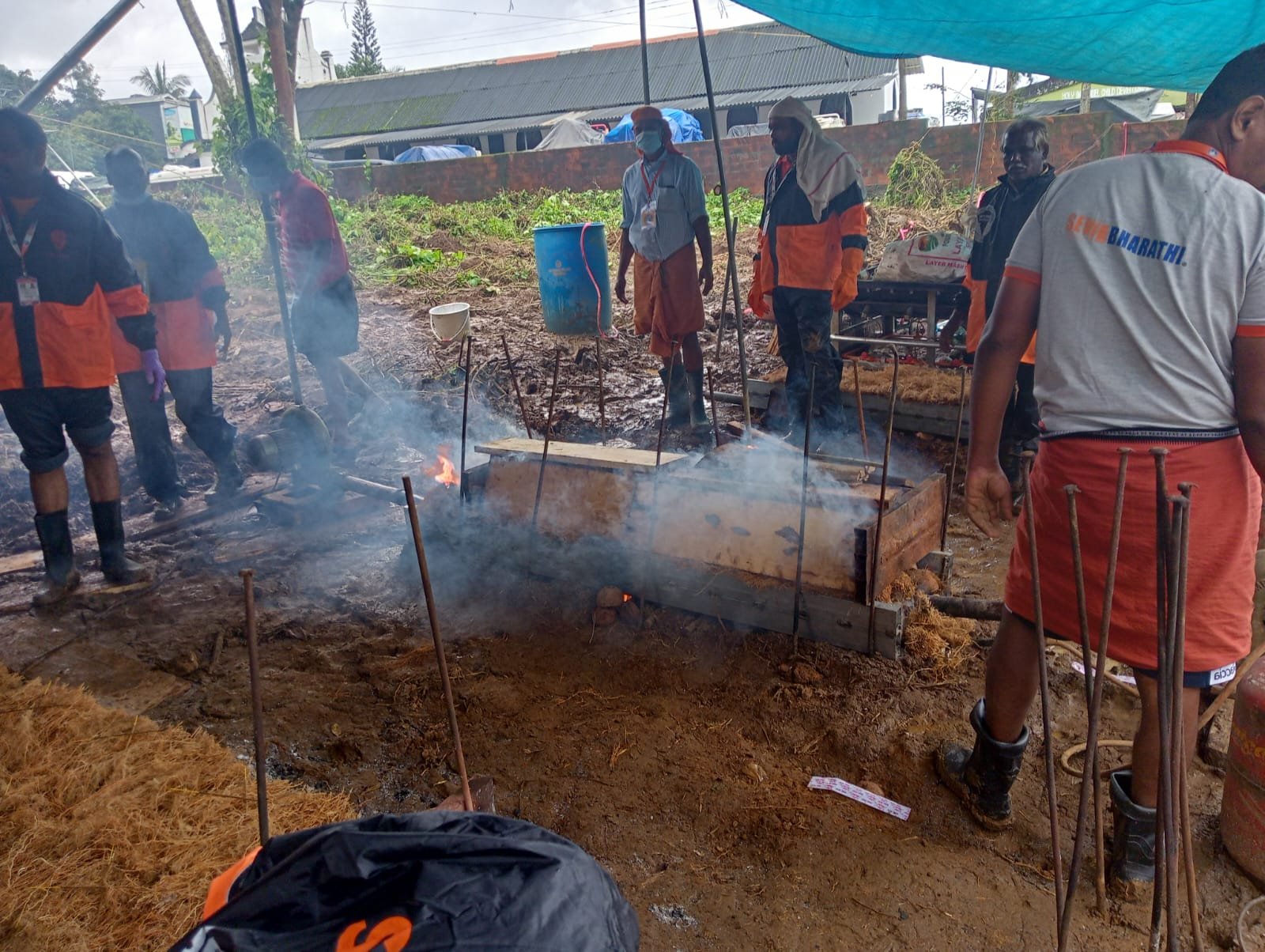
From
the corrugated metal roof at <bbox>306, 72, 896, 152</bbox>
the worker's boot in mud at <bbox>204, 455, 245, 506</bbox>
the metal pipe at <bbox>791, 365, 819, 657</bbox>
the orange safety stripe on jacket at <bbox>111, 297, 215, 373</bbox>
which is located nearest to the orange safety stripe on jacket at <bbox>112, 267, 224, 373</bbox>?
Result: the orange safety stripe on jacket at <bbox>111, 297, 215, 373</bbox>

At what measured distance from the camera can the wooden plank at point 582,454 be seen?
401 centimetres

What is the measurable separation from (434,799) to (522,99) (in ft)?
104

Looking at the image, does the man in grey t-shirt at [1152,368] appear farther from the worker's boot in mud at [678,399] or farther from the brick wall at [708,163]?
the brick wall at [708,163]

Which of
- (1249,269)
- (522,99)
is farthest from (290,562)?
(522,99)

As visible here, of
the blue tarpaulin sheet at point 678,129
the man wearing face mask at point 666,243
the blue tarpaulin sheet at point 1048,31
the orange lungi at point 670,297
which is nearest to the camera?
the blue tarpaulin sheet at point 1048,31

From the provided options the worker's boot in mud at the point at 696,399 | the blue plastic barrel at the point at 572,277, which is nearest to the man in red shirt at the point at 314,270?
the worker's boot in mud at the point at 696,399

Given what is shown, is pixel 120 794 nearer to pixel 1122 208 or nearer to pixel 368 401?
pixel 1122 208

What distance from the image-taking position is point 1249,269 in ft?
6.16

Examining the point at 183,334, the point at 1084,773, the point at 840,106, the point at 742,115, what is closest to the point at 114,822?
the point at 1084,773

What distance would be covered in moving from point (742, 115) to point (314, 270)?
2387 cm

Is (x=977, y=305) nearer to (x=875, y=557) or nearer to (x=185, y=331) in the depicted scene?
(x=875, y=557)

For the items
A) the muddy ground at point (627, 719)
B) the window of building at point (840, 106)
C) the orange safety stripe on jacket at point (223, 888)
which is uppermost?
the window of building at point (840, 106)

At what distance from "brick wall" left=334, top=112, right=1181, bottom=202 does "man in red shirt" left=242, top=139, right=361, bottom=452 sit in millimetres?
10921

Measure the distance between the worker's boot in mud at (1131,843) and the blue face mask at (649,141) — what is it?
16.0 feet
